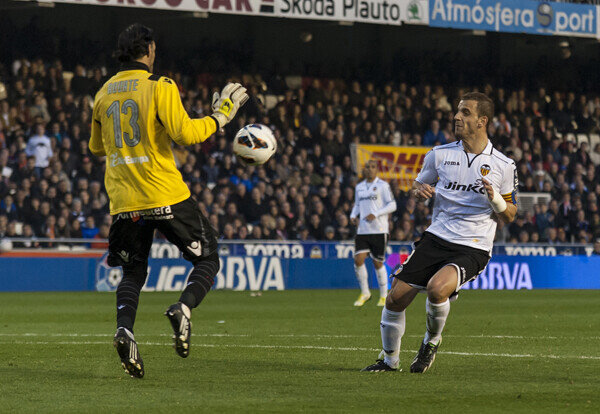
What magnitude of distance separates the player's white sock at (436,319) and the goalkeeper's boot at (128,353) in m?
2.17

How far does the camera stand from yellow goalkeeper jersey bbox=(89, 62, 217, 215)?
7.11 metres

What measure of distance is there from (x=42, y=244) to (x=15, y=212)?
1.15 metres

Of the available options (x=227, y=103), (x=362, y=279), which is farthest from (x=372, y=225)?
(x=227, y=103)

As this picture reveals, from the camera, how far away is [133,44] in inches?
289

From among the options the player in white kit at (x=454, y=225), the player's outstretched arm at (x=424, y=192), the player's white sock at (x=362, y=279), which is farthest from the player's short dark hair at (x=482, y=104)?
the player's white sock at (x=362, y=279)

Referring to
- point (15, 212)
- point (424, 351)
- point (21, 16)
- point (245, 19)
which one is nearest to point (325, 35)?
point (245, 19)

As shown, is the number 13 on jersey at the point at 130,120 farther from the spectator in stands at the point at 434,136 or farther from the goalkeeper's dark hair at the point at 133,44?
the spectator in stands at the point at 434,136

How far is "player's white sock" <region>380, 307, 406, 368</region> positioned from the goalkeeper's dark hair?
8.50 feet

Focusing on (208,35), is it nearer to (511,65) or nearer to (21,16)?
(21,16)

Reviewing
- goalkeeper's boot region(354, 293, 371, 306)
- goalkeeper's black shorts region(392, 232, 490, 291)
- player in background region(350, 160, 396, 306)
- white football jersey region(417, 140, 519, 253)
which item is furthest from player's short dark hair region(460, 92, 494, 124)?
player in background region(350, 160, 396, 306)

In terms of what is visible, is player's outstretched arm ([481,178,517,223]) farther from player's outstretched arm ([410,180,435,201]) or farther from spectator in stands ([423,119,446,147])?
spectator in stands ([423,119,446,147])

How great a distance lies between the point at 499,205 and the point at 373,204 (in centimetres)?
1094

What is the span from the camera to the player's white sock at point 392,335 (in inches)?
317

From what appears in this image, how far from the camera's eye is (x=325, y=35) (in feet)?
109
